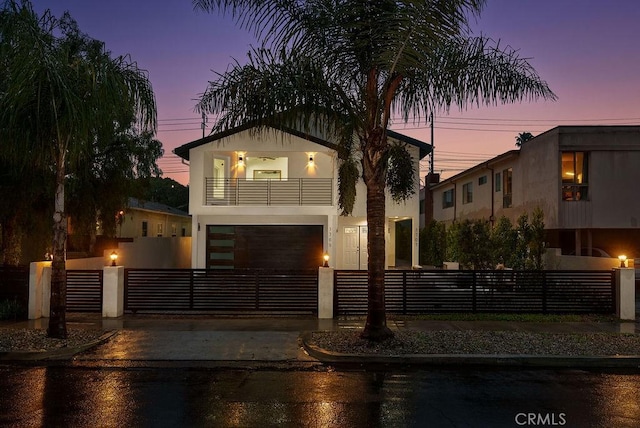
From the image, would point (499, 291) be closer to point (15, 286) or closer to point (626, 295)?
point (626, 295)

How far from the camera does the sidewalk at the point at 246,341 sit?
838cm

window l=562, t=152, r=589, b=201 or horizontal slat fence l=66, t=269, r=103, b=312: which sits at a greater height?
window l=562, t=152, r=589, b=201

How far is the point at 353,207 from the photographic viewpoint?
19.5m

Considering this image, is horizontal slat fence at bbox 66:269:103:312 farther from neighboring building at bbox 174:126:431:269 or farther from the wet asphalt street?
neighboring building at bbox 174:126:431:269

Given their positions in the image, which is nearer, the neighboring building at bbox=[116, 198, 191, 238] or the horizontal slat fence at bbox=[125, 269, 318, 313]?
the horizontal slat fence at bbox=[125, 269, 318, 313]

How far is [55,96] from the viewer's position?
8.79 meters

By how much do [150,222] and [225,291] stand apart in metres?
19.4

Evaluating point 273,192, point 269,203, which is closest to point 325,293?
point 269,203

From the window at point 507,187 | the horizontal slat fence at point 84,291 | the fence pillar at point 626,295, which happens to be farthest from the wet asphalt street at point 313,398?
the window at point 507,187

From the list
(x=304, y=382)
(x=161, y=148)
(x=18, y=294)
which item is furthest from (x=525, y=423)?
(x=161, y=148)

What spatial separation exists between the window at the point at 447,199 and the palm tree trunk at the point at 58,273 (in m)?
28.0

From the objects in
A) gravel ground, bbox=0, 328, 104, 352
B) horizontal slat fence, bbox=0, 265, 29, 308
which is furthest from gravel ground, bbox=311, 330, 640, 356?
horizontal slat fence, bbox=0, 265, 29, 308

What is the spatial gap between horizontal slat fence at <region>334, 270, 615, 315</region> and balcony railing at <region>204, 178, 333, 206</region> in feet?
26.4

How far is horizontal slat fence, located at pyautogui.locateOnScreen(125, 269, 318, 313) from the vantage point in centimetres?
1238
